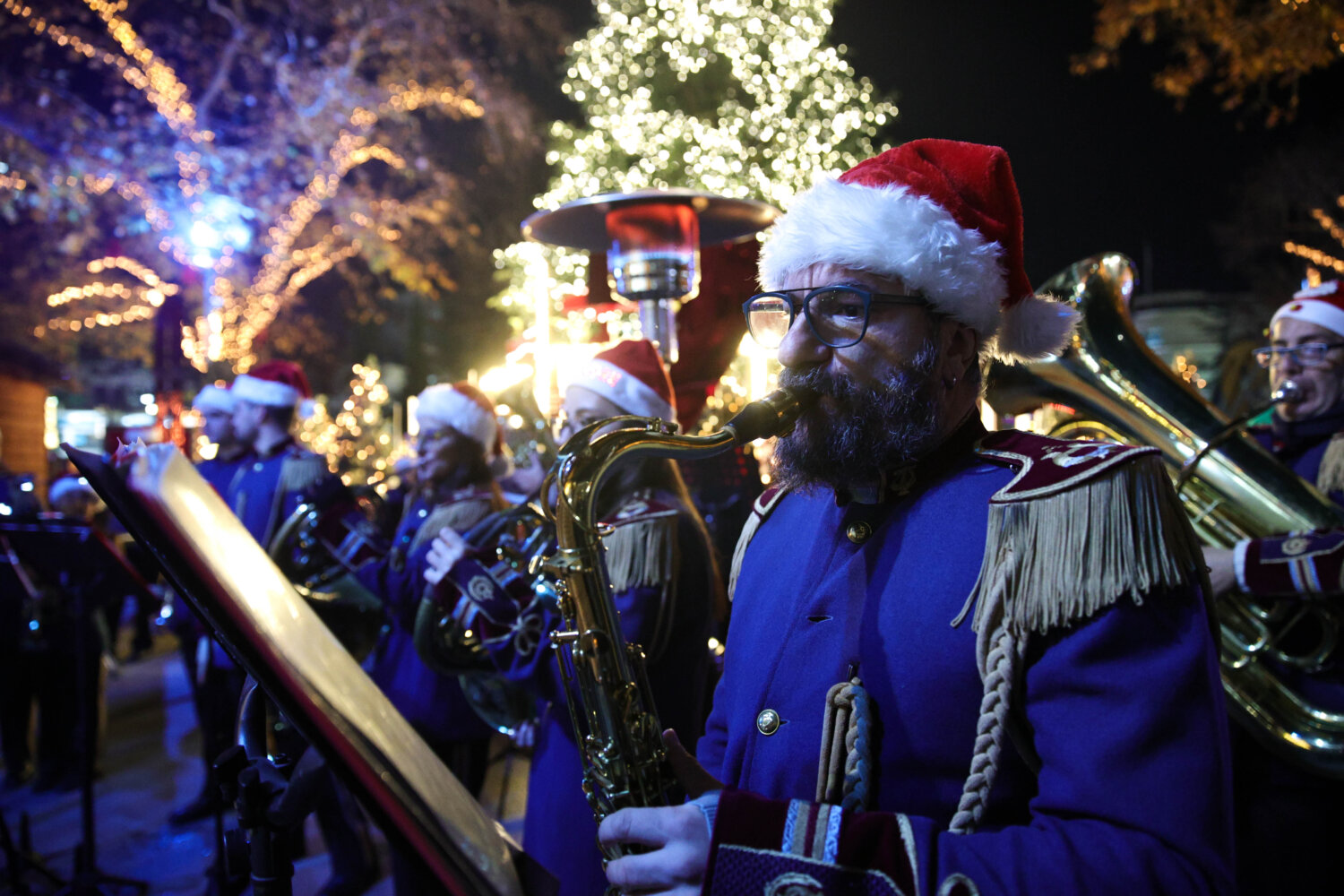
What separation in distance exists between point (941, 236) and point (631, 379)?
1.93 metres

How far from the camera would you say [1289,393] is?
3.45m

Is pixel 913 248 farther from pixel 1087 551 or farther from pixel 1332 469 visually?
pixel 1332 469

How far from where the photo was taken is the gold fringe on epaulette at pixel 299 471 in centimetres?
496

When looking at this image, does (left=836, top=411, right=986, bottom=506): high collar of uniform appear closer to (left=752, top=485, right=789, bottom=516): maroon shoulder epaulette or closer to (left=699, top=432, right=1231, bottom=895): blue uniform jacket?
(left=699, top=432, right=1231, bottom=895): blue uniform jacket

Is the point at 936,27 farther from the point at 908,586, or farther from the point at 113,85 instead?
the point at 908,586

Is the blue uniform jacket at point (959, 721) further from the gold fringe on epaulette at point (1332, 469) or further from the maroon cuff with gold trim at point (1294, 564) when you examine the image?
the gold fringe on epaulette at point (1332, 469)

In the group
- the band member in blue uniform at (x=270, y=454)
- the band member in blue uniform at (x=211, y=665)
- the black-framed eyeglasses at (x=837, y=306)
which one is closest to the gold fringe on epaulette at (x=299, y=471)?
the band member in blue uniform at (x=270, y=454)

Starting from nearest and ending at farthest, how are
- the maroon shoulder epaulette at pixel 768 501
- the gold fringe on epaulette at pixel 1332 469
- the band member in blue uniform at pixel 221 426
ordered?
the maroon shoulder epaulette at pixel 768 501 < the gold fringe on epaulette at pixel 1332 469 < the band member in blue uniform at pixel 221 426

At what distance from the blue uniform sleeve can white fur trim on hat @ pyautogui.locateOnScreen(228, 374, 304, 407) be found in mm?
5117

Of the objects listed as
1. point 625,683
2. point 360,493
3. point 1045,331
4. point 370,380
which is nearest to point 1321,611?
point 1045,331

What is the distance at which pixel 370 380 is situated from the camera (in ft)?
51.7

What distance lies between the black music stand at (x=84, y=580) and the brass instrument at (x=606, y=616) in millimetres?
3669

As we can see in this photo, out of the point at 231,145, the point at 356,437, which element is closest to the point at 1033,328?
the point at 356,437

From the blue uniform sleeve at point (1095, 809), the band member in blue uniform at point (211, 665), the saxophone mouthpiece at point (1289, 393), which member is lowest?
the band member in blue uniform at point (211, 665)
